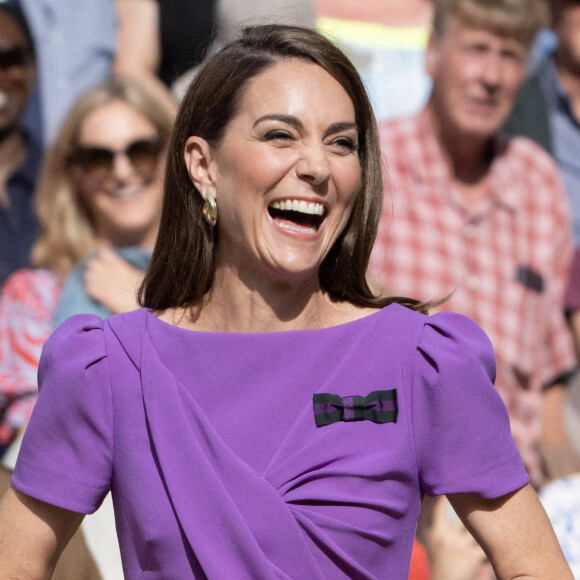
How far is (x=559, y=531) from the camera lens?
126 inches

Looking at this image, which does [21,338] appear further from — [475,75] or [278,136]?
[278,136]

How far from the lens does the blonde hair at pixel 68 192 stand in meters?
4.45

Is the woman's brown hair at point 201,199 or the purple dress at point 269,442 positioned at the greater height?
the woman's brown hair at point 201,199

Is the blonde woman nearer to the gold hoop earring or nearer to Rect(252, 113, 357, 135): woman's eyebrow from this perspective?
the gold hoop earring

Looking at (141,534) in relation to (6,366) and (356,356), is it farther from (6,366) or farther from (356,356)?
(6,366)

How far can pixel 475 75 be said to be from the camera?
4.67 metres

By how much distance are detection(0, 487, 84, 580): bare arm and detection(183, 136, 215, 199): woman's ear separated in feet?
2.33

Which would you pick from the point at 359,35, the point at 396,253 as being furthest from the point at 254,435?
the point at 359,35

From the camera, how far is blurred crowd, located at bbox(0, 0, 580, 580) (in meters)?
4.43

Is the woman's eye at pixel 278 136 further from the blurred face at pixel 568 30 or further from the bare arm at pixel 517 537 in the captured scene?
the blurred face at pixel 568 30

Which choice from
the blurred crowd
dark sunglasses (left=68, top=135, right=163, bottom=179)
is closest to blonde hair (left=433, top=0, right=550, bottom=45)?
the blurred crowd

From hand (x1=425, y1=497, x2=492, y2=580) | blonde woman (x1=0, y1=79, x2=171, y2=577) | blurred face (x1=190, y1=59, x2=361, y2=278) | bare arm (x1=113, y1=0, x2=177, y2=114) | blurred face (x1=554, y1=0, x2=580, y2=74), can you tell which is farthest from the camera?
blurred face (x1=554, y1=0, x2=580, y2=74)

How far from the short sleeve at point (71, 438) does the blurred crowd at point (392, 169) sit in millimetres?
2015

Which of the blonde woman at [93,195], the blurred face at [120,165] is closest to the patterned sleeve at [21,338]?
the blonde woman at [93,195]
